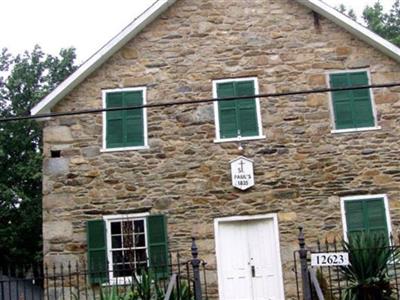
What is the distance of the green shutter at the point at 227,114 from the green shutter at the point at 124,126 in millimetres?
1706

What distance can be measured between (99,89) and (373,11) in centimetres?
1810

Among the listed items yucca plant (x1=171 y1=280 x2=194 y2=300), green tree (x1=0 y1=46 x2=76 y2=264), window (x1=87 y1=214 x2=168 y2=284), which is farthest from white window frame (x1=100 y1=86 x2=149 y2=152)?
green tree (x1=0 y1=46 x2=76 y2=264)

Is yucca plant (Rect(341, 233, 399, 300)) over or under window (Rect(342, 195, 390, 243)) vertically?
under

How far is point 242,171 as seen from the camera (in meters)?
12.9

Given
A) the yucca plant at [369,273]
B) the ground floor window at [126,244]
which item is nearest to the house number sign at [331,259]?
the yucca plant at [369,273]

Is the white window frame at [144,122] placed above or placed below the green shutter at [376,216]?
above

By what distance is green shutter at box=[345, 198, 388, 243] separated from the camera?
41.4 feet

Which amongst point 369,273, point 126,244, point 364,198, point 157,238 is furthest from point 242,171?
point 369,273

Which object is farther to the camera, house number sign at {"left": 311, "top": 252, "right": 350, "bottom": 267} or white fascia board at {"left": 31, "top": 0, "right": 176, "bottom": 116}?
white fascia board at {"left": 31, "top": 0, "right": 176, "bottom": 116}

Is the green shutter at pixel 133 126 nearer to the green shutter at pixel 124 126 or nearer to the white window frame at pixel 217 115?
the green shutter at pixel 124 126

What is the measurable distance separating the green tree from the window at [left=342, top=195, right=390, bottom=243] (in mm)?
12928

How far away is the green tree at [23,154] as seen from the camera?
22.6 metres

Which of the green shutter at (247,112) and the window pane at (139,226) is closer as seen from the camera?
the window pane at (139,226)

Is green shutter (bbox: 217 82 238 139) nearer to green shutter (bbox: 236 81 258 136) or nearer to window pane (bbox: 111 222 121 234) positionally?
green shutter (bbox: 236 81 258 136)
